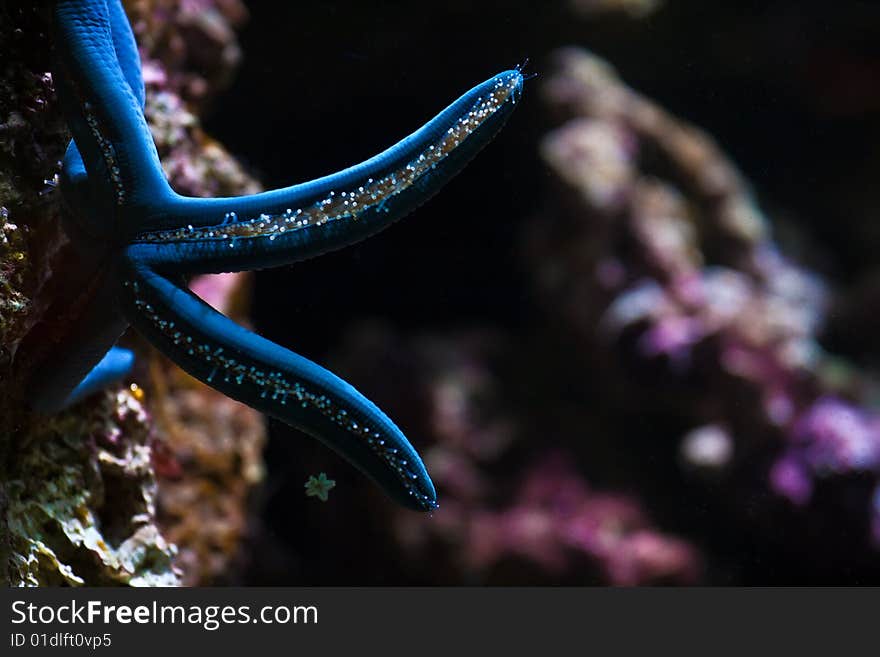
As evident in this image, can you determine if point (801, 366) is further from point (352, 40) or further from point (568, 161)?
point (352, 40)

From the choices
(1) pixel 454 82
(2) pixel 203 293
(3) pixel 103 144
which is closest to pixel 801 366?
(1) pixel 454 82

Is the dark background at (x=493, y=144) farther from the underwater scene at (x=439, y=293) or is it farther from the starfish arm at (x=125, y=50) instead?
the starfish arm at (x=125, y=50)

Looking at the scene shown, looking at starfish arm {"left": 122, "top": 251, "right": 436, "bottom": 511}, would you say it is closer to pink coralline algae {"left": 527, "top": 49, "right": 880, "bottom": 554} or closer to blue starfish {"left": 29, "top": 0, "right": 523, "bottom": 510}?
blue starfish {"left": 29, "top": 0, "right": 523, "bottom": 510}

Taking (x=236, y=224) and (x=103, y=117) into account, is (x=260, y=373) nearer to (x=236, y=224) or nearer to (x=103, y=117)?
(x=236, y=224)

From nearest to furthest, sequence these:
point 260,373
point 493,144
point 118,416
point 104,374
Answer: point 260,373
point 104,374
point 118,416
point 493,144

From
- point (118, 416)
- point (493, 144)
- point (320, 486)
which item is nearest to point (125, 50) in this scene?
point (118, 416)

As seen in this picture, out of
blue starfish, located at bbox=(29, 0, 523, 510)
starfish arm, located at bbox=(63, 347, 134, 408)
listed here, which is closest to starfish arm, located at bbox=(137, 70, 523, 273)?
blue starfish, located at bbox=(29, 0, 523, 510)

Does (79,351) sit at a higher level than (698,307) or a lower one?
lower
